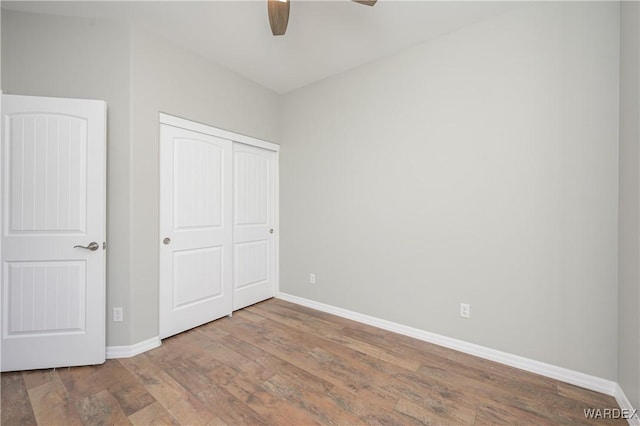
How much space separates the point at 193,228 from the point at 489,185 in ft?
8.94

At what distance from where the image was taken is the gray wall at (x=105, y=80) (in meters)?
2.02

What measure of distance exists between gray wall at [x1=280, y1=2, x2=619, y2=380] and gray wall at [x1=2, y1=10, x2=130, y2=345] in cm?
192

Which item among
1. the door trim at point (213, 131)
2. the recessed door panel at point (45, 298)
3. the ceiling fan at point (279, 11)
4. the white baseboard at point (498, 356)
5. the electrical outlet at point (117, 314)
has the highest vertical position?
the ceiling fan at point (279, 11)

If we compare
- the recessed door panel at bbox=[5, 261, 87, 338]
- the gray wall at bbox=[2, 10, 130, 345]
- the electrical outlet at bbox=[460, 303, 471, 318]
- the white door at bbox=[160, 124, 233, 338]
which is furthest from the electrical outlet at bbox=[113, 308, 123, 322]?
the electrical outlet at bbox=[460, 303, 471, 318]

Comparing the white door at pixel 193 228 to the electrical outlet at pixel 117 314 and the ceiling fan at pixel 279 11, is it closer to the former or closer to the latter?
the electrical outlet at pixel 117 314

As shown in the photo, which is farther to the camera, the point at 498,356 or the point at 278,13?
the point at 498,356

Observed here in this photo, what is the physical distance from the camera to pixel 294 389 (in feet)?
5.70

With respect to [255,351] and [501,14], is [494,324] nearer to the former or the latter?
[255,351]

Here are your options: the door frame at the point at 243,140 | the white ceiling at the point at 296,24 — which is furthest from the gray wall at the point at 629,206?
the door frame at the point at 243,140

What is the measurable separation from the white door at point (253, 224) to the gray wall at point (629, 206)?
315 cm

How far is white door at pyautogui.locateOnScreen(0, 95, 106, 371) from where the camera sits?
1.87 metres

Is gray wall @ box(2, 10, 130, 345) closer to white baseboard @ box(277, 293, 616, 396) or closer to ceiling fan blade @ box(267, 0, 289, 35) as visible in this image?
ceiling fan blade @ box(267, 0, 289, 35)

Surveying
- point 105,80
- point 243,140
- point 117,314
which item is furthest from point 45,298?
point 243,140

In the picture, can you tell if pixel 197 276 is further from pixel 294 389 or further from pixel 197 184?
pixel 294 389
